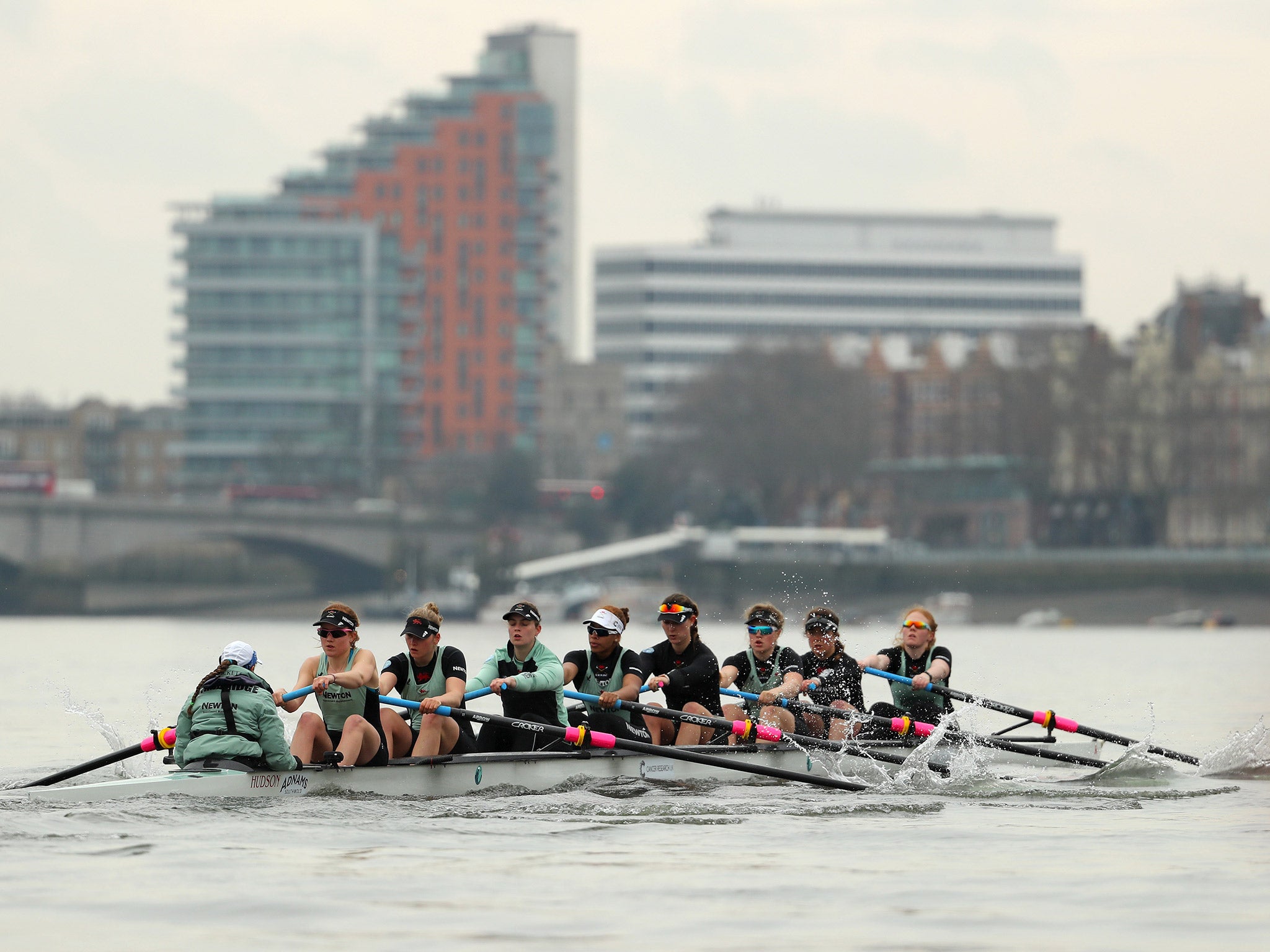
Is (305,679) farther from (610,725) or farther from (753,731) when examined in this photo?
(753,731)

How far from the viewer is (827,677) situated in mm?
19844

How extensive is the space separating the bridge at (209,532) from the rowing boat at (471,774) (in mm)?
81013

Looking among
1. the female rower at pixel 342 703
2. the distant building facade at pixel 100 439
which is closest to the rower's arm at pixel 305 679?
the female rower at pixel 342 703

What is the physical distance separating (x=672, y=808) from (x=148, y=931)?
6319 millimetres

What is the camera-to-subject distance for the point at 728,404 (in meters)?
123

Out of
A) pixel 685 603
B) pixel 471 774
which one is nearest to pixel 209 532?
pixel 685 603

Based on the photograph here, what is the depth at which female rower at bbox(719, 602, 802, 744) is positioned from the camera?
19516mm

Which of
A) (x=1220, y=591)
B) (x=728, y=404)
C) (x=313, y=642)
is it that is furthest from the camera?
(x=728, y=404)

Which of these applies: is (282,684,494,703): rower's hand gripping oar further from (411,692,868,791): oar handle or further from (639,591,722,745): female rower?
(639,591,722,745): female rower

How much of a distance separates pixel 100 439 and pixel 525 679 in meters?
160

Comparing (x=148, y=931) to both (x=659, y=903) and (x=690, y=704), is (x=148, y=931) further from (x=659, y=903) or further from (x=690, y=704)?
(x=690, y=704)

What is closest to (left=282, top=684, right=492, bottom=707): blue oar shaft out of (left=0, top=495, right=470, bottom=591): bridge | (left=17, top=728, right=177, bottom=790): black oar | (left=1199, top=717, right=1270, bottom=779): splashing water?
(left=17, top=728, right=177, bottom=790): black oar

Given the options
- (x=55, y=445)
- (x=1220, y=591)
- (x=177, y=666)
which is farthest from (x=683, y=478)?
(x=177, y=666)

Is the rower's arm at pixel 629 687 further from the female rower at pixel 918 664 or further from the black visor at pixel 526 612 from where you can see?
the female rower at pixel 918 664
